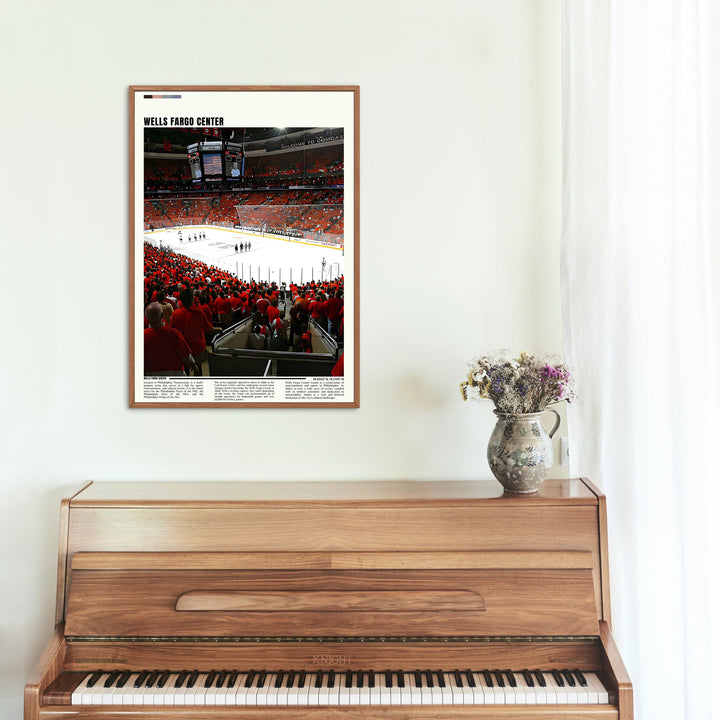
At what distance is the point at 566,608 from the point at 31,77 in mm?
2333

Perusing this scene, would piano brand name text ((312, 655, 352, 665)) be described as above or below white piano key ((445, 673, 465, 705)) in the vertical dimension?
above

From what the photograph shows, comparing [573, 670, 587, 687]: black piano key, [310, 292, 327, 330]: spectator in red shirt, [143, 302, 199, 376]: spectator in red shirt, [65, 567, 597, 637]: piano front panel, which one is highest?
[310, 292, 327, 330]: spectator in red shirt

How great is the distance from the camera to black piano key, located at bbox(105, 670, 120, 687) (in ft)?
5.29

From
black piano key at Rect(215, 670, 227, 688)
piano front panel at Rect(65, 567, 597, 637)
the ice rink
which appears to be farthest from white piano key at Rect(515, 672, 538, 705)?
the ice rink

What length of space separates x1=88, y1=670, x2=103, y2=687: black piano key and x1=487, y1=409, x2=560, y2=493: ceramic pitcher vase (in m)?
1.23

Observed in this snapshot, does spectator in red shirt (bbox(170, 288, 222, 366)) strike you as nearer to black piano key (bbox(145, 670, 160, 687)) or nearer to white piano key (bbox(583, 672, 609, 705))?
black piano key (bbox(145, 670, 160, 687))

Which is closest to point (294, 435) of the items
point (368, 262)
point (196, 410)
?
point (196, 410)

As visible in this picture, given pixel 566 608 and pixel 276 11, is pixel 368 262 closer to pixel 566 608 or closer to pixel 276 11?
pixel 276 11

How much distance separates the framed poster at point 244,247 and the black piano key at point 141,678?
0.80 meters

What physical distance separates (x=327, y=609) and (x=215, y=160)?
1443 millimetres

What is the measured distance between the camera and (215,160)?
203cm

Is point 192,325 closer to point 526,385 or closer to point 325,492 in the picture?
point 325,492

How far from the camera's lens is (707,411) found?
1.35m

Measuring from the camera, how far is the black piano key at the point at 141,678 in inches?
63.1
